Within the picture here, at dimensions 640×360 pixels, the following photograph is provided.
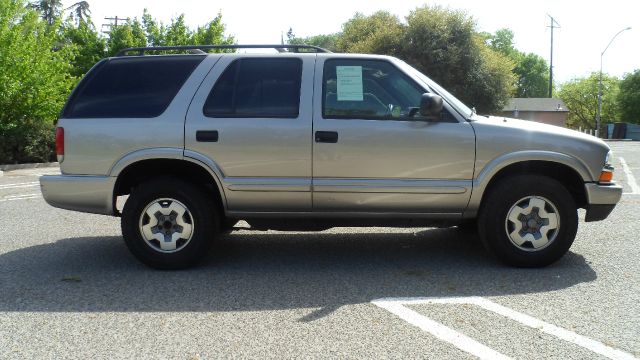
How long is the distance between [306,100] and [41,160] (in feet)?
51.6

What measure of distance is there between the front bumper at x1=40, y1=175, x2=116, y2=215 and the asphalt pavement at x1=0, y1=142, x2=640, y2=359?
59cm

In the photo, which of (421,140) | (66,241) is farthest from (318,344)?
(66,241)

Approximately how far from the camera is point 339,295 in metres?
4.38

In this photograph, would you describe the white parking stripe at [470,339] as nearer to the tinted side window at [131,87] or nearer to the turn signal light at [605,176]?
the turn signal light at [605,176]

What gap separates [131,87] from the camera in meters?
5.13

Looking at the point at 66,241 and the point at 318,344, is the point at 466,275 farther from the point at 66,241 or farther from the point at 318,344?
the point at 66,241

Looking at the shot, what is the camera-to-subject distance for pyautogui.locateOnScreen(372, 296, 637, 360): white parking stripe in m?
3.32

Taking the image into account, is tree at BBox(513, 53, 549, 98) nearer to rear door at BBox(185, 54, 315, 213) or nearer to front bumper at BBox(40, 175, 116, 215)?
rear door at BBox(185, 54, 315, 213)

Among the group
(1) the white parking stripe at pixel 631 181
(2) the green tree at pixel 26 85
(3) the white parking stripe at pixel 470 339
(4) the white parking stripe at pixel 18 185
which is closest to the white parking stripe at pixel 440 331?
(3) the white parking stripe at pixel 470 339

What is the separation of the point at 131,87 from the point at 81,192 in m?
1.03

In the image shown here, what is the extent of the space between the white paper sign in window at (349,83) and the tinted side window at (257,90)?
36cm

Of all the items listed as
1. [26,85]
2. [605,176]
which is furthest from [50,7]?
[605,176]

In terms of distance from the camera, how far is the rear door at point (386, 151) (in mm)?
4898

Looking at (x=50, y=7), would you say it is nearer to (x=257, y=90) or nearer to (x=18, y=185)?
(x=18, y=185)
